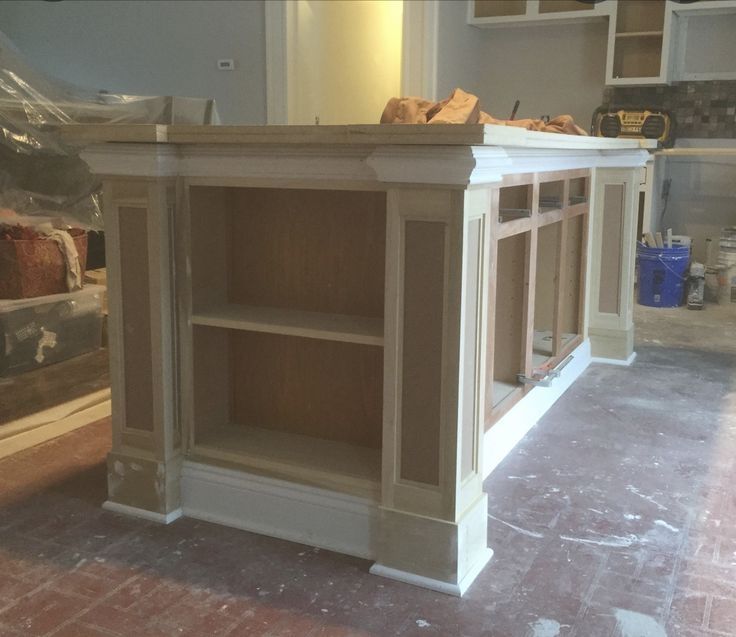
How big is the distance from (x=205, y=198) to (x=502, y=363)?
1317 millimetres

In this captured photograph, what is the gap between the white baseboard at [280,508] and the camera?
2.09 metres

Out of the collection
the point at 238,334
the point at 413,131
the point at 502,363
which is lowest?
the point at 502,363

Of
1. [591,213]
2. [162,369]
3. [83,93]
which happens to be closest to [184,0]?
[83,93]

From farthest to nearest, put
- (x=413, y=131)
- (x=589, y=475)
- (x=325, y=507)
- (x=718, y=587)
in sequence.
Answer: (x=589, y=475)
(x=325, y=507)
(x=718, y=587)
(x=413, y=131)

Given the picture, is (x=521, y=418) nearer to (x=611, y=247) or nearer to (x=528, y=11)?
(x=611, y=247)

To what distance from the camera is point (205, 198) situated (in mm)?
2297

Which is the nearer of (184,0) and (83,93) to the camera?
(83,93)

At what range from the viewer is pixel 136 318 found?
7.41ft

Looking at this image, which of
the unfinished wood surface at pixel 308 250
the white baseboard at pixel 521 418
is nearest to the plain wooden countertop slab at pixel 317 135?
the unfinished wood surface at pixel 308 250

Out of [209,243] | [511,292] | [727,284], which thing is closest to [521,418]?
[511,292]

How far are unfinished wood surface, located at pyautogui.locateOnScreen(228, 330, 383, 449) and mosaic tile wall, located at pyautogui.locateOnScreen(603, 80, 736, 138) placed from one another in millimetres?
4749

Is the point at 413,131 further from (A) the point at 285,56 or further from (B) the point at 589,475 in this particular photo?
(A) the point at 285,56

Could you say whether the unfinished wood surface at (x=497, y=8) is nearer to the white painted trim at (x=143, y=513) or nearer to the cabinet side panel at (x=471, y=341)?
the cabinet side panel at (x=471, y=341)

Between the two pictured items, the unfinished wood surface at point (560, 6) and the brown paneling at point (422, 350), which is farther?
the unfinished wood surface at point (560, 6)
